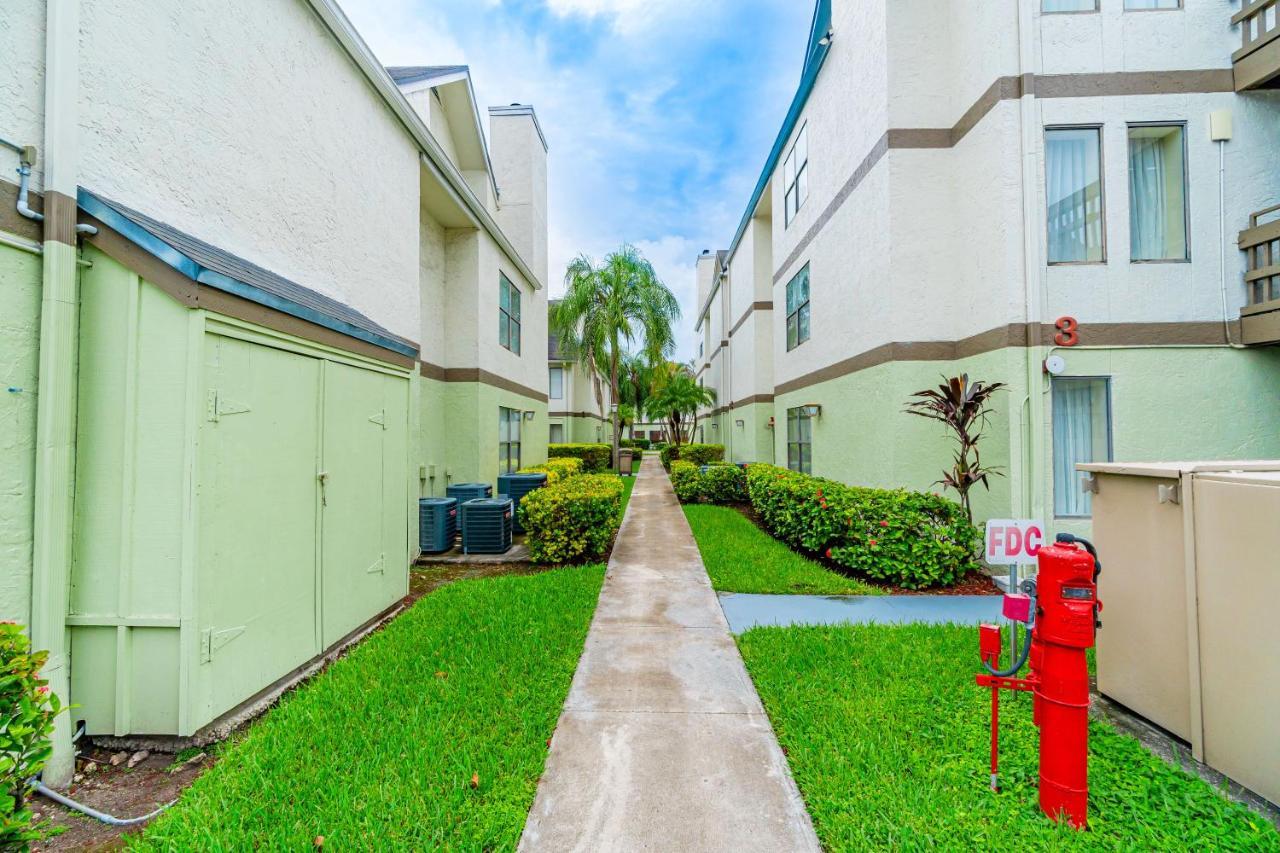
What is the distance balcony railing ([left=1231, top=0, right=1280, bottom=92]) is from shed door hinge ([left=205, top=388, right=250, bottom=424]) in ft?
38.0

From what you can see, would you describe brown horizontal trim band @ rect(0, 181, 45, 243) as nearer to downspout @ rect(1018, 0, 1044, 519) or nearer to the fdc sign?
the fdc sign

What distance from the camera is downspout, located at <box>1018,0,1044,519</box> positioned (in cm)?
633

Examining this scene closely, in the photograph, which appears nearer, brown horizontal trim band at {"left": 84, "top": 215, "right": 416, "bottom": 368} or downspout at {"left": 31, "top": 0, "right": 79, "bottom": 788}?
downspout at {"left": 31, "top": 0, "right": 79, "bottom": 788}

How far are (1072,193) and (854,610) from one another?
6434mm

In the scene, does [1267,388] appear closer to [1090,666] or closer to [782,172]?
[1090,666]

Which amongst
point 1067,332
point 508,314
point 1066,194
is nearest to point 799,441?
point 1067,332

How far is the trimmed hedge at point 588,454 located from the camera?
19.7 meters

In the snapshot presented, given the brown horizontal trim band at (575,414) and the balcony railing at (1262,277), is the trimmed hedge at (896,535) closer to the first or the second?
the balcony railing at (1262,277)

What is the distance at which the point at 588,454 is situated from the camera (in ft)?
67.2

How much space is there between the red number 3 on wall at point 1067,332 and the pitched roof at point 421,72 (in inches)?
451

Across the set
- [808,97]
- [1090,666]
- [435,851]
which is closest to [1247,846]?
[1090,666]

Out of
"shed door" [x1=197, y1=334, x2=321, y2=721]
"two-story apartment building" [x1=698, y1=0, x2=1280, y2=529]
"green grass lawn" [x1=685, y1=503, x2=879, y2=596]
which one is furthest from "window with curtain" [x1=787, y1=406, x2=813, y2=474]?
"shed door" [x1=197, y1=334, x2=321, y2=721]

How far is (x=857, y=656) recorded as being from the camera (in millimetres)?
4199

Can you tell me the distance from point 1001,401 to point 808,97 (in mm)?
8206
